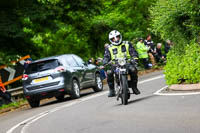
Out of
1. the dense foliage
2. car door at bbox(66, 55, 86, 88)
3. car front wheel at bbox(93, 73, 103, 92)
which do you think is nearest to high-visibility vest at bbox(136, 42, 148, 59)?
car front wheel at bbox(93, 73, 103, 92)

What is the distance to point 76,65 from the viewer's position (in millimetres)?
21062

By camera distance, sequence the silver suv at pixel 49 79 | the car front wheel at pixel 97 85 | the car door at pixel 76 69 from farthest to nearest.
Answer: the car front wheel at pixel 97 85
the car door at pixel 76 69
the silver suv at pixel 49 79

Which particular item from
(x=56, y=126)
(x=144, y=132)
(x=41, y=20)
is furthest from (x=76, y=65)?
(x=144, y=132)

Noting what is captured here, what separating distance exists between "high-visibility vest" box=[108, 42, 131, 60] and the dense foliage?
1654mm

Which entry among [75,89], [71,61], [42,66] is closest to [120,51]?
[42,66]

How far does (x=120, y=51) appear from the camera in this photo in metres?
14.4

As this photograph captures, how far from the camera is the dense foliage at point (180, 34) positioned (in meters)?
14.8

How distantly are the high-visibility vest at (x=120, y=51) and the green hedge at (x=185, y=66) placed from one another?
159 cm

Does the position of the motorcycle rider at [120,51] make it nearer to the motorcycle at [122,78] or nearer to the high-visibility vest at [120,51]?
the high-visibility vest at [120,51]

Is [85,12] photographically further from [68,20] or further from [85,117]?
[85,117]

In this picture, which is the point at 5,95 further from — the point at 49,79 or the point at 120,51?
the point at 120,51

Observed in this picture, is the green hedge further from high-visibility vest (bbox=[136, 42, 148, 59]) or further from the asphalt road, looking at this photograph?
high-visibility vest (bbox=[136, 42, 148, 59])

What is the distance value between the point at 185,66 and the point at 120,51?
1.90 m

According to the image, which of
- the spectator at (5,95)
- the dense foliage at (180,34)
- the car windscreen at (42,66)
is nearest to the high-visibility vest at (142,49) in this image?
the spectator at (5,95)
